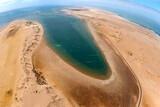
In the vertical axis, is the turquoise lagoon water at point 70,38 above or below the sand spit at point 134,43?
above

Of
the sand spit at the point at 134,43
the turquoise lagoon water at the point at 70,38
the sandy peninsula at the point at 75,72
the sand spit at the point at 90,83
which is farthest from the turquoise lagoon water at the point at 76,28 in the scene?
the sand spit at the point at 134,43

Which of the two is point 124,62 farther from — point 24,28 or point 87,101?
point 24,28

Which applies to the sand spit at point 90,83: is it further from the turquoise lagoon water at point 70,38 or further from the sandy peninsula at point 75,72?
the turquoise lagoon water at point 70,38

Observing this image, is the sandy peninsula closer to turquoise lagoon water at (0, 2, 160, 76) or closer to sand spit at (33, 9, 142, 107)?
sand spit at (33, 9, 142, 107)

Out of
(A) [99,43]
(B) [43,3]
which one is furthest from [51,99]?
(B) [43,3]

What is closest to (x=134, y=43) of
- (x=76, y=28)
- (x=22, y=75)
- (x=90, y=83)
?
(x=76, y=28)

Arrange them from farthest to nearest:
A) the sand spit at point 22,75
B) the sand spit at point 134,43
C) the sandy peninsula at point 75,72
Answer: the sand spit at point 134,43 → the sandy peninsula at point 75,72 → the sand spit at point 22,75

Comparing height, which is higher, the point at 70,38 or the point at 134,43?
the point at 70,38

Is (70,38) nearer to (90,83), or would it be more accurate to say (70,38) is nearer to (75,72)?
(75,72)
